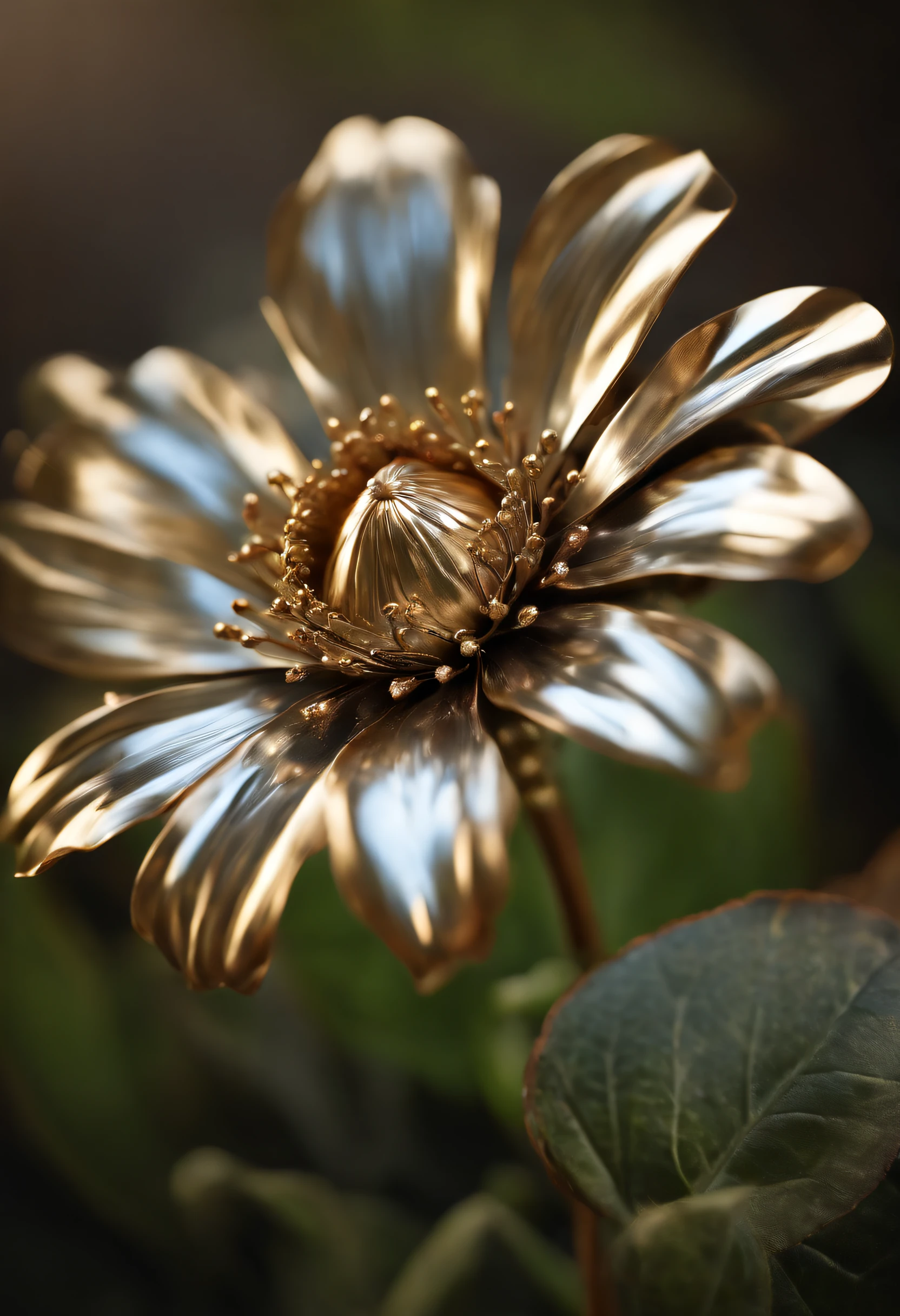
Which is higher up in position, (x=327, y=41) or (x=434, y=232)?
(x=327, y=41)

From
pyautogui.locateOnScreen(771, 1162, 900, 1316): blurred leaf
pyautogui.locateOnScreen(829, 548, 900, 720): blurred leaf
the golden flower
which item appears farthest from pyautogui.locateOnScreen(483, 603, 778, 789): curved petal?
pyautogui.locateOnScreen(829, 548, 900, 720): blurred leaf

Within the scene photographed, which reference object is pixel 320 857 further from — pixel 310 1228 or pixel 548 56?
pixel 548 56

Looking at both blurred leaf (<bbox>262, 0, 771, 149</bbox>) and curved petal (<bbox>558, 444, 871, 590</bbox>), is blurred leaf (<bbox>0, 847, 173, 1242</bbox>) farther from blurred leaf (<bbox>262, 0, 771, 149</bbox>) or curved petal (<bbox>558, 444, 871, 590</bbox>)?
blurred leaf (<bbox>262, 0, 771, 149</bbox>)

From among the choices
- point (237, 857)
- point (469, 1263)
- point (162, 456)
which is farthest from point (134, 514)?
point (469, 1263)

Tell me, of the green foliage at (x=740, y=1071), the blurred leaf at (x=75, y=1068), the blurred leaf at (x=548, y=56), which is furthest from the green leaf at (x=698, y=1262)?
the blurred leaf at (x=548, y=56)

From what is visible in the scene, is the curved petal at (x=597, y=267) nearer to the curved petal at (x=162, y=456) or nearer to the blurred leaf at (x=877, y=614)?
the curved petal at (x=162, y=456)

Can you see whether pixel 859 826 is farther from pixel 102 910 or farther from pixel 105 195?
pixel 105 195

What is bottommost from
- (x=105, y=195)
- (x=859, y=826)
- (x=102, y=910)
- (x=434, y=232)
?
(x=859, y=826)

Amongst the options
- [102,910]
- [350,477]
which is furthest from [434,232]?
[102,910]
